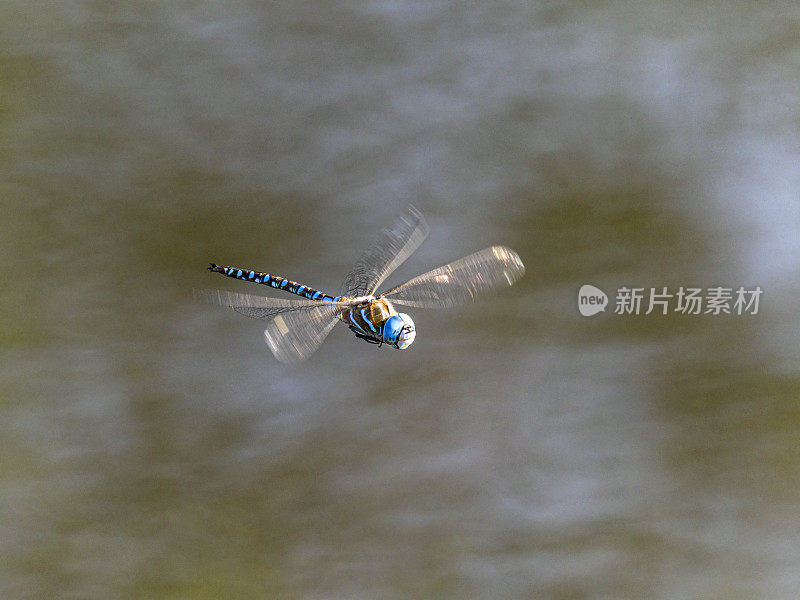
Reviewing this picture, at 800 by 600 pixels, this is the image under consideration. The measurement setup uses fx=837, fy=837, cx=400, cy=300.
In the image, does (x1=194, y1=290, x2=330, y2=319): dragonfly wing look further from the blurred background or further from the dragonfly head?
the blurred background

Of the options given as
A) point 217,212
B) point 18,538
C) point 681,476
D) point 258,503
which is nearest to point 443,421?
point 258,503

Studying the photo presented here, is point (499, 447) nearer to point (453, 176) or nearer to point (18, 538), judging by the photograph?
point (453, 176)
